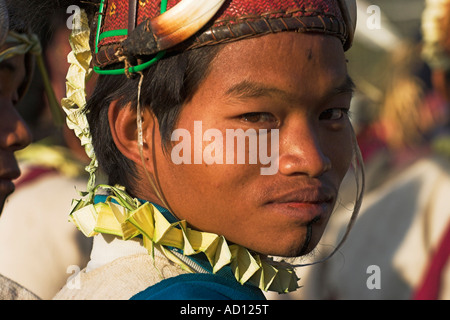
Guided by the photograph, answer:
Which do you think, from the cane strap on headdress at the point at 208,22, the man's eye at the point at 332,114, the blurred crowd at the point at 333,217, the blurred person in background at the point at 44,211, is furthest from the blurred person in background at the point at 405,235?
the cane strap on headdress at the point at 208,22

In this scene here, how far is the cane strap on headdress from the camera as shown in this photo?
1907 mm

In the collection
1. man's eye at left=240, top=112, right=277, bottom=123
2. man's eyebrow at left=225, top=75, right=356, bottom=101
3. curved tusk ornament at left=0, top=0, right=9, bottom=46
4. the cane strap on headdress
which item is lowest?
man's eye at left=240, top=112, right=277, bottom=123

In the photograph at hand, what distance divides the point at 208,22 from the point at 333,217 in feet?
11.4

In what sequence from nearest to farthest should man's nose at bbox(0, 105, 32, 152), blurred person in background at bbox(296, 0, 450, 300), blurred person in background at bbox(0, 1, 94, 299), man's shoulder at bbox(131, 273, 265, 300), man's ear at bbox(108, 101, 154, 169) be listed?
man's shoulder at bbox(131, 273, 265, 300) < man's ear at bbox(108, 101, 154, 169) < man's nose at bbox(0, 105, 32, 152) < blurred person in background at bbox(0, 1, 94, 299) < blurred person in background at bbox(296, 0, 450, 300)

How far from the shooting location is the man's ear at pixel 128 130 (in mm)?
2020

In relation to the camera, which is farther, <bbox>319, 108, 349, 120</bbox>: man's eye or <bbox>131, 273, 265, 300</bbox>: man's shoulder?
<bbox>319, 108, 349, 120</bbox>: man's eye

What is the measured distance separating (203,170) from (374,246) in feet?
10.8

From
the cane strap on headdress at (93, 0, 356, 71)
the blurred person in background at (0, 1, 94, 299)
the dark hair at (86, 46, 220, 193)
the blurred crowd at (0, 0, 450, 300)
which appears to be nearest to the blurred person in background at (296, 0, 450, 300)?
the blurred crowd at (0, 0, 450, 300)

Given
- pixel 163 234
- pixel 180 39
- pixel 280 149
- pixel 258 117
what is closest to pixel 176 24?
pixel 180 39

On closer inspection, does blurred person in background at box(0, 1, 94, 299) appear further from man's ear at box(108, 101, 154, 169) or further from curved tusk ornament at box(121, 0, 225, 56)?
curved tusk ornament at box(121, 0, 225, 56)

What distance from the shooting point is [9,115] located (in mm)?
2445

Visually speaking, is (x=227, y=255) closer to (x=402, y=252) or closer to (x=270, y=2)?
(x=270, y=2)

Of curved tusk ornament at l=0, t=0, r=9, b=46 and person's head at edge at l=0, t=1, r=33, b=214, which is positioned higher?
curved tusk ornament at l=0, t=0, r=9, b=46

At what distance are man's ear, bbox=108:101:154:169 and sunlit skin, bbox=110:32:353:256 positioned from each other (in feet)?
0.14
